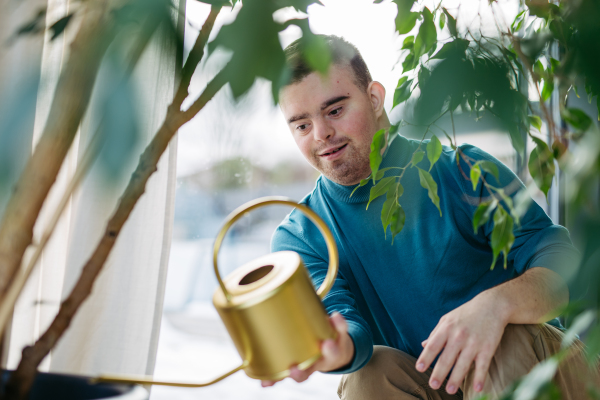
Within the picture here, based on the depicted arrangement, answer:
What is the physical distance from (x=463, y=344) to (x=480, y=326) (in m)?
0.04

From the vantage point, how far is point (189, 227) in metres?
2.46

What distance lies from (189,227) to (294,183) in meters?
0.59

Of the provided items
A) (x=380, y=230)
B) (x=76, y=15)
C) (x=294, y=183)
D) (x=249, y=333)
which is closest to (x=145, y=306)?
(x=380, y=230)

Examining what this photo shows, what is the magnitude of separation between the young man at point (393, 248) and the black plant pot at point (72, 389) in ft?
1.42

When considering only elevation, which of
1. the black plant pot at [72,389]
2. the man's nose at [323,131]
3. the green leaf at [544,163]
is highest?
the green leaf at [544,163]

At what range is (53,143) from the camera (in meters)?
0.46

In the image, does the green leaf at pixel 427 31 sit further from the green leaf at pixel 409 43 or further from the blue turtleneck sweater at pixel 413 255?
the blue turtleneck sweater at pixel 413 255

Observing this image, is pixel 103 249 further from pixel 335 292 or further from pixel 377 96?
pixel 377 96

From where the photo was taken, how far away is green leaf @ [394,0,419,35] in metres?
0.62

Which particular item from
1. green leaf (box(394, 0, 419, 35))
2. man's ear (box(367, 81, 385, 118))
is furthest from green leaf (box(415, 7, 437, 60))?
man's ear (box(367, 81, 385, 118))

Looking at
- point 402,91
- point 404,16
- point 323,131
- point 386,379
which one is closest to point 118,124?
point 404,16

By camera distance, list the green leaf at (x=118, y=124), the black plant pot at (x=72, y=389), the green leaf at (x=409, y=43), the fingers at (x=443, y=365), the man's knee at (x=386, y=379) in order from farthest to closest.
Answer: the man's knee at (x=386, y=379), the green leaf at (x=409, y=43), the fingers at (x=443, y=365), the black plant pot at (x=72, y=389), the green leaf at (x=118, y=124)

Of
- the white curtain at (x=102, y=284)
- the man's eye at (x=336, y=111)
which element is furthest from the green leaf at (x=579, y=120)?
the white curtain at (x=102, y=284)

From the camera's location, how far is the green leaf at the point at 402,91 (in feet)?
2.61
